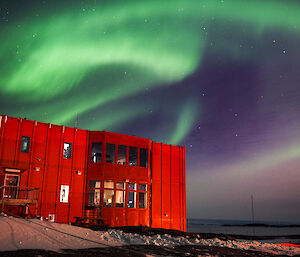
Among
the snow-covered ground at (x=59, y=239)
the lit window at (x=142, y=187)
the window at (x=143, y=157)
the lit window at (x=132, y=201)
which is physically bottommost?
the snow-covered ground at (x=59, y=239)

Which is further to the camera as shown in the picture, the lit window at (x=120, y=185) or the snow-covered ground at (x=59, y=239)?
the lit window at (x=120, y=185)

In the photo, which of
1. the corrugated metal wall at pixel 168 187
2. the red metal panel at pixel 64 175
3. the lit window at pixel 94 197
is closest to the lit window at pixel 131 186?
the corrugated metal wall at pixel 168 187

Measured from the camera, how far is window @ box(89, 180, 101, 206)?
24.8 m

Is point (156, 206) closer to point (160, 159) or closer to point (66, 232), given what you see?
point (160, 159)

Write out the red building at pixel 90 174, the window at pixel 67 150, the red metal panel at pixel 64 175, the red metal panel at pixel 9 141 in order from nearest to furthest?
the red metal panel at pixel 9 141
the red building at pixel 90 174
the red metal panel at pixel 64 175
the window at pixel 67 150

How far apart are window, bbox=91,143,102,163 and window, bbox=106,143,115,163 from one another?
695mm

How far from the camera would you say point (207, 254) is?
1300 centimetres

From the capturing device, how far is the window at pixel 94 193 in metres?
24.8

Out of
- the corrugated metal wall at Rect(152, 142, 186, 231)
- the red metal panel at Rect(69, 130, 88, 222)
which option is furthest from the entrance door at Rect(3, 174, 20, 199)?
the corrugated metal wall at Rect(152, 142, 186, 231)

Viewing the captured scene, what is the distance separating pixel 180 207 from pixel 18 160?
1531 centimetres

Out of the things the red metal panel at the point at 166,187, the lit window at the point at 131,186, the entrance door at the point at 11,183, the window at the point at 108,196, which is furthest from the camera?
the red metal panel at the point at 166,187

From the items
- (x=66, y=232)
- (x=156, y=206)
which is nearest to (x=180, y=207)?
(x=156, y=206)

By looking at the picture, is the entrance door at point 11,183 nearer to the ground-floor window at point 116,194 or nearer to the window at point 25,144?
the window at point 25,144

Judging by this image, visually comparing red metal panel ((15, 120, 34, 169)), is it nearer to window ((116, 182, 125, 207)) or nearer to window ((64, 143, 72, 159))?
window ((64, 143, 72, 159))
